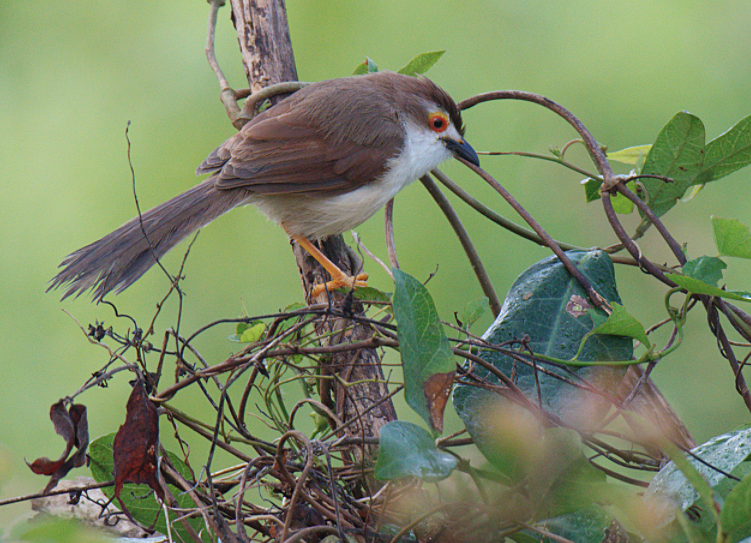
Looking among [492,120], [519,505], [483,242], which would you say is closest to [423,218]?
[483,242]

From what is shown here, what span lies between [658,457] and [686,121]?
2.10ft

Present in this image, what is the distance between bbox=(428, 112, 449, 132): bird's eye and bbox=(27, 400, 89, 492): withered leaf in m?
1.61

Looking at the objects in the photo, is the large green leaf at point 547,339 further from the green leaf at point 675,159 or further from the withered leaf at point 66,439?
the withered leaf at point 66,439

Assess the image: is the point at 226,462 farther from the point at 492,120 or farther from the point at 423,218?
the point at 492,120

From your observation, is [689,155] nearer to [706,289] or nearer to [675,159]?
[675,159]

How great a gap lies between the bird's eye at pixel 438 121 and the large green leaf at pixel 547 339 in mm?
1004

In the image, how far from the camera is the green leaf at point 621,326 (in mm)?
966

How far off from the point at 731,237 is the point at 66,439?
1.07 m

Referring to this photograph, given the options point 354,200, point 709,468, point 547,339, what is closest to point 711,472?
point 709,468

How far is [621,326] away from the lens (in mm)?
983

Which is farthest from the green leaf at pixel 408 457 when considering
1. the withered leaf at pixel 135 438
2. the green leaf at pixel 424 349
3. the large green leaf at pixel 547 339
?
the withered leaf at pixel 135 438

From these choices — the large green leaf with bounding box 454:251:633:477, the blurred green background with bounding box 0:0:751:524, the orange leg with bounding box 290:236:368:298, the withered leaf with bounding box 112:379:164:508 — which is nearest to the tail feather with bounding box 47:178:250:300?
the orange leg with bounding box 290:236:368:298

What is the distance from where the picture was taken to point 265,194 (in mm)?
1929

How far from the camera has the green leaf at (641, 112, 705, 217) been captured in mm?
1180
